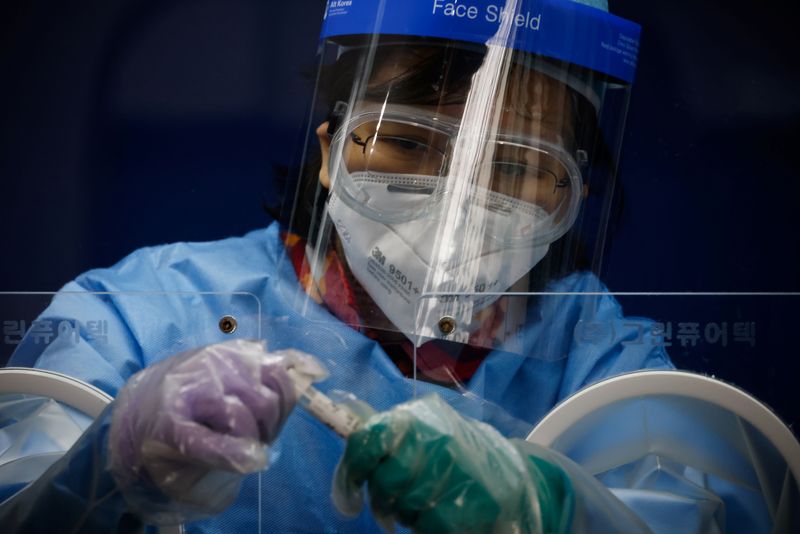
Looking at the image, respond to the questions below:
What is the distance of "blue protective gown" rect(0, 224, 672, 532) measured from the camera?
1.02 m

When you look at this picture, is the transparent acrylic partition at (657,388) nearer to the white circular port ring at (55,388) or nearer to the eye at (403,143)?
the eye at (403,143)

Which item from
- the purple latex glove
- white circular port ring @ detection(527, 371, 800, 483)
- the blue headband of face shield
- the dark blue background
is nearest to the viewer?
the purple latex glove

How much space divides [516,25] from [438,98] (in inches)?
5.1

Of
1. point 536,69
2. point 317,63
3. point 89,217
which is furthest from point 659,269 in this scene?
point 89,217

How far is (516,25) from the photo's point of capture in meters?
1.12

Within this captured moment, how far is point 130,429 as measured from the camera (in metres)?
0.81

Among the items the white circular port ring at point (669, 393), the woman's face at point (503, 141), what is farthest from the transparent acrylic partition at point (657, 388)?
the woman's face at point (503, 141)

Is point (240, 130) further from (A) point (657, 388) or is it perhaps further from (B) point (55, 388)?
(A) point (657, 388)

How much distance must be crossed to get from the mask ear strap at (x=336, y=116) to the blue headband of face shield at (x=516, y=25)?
9 centimetres

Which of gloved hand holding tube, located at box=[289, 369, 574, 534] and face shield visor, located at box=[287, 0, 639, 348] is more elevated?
face shield visor, located at box=[287, 0, 639, 348]

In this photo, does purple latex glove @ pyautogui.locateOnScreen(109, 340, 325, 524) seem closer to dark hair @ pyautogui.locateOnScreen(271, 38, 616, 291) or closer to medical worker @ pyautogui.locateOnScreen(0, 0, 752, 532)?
medical worker @ pyautogui.locateOnScreen(0, 0, 752, 532)

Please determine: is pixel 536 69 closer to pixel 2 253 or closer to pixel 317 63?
pixel 317 63

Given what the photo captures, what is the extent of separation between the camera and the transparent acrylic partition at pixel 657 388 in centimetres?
102

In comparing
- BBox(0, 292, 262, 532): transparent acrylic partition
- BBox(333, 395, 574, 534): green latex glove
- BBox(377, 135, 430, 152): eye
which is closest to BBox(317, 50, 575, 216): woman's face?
BBox(377, 135, 430, 152): eye
